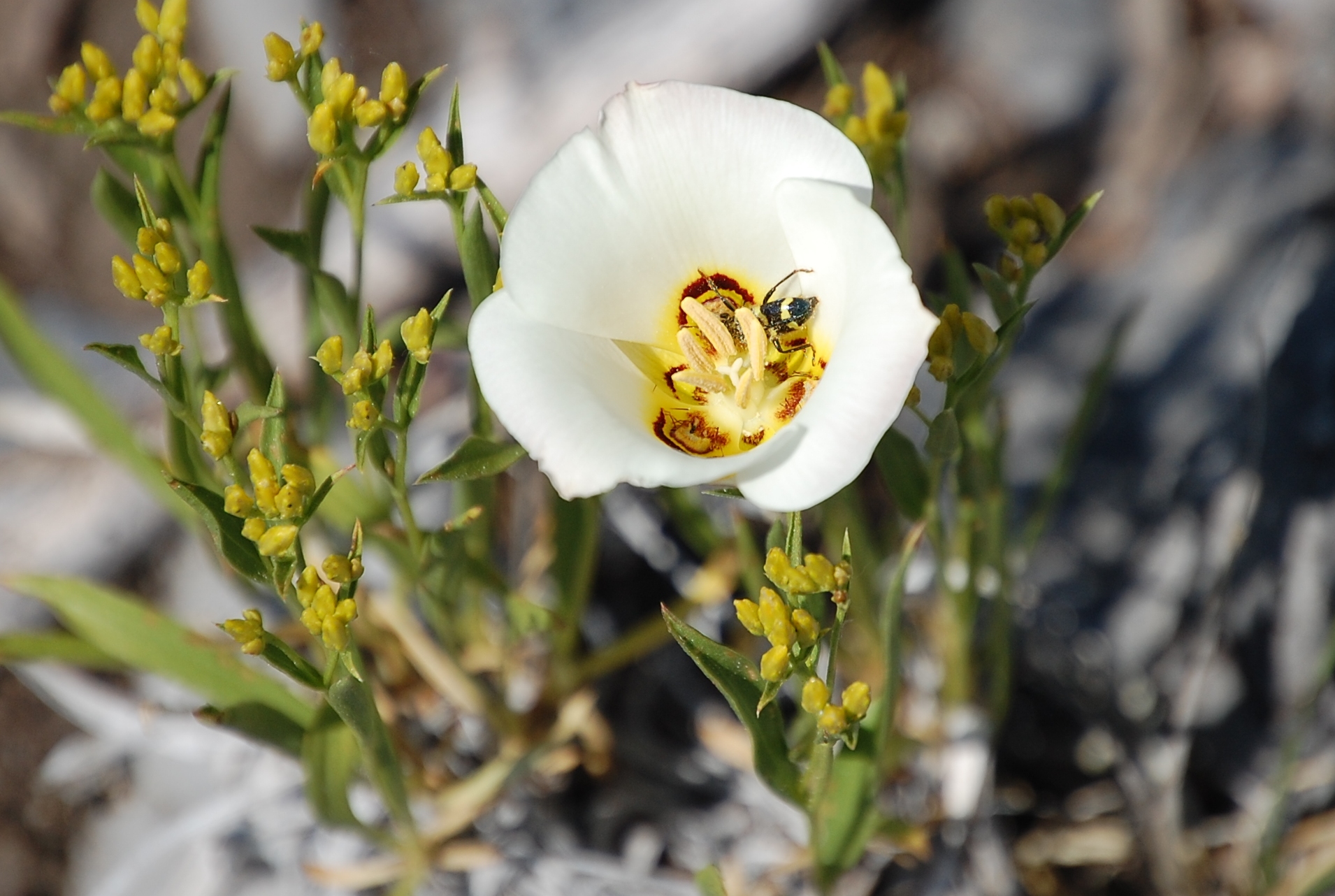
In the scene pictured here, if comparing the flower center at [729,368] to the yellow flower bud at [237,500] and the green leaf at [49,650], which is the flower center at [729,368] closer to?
the yellow flower bud at [237,500]

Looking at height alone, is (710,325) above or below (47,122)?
below

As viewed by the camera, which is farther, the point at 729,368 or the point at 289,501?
the point at 729,368

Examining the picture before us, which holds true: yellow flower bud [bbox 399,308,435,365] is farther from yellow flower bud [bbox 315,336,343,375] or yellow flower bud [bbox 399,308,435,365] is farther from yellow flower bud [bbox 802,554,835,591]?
yellow flower bud [bbox 802,554,835,591]

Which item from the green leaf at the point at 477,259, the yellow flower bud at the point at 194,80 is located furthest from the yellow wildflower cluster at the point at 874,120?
the yellow flower bud at the point at 194,80

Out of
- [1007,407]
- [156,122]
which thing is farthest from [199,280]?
[1007,407]

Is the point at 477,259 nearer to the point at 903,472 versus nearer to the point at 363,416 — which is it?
the point at 363,416

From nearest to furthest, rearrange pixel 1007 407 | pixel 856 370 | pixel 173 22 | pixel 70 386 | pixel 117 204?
pixel 856 370 → pixel 173 22 → pixel 117 204 → pixel 70 386 → pixel 1007 407

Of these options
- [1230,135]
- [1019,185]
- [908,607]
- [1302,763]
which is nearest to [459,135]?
[908,607]

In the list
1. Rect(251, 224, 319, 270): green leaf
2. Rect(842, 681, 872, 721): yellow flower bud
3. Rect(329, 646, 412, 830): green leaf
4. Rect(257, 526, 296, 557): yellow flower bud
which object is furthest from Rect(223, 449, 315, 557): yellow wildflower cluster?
Rect(842, 681, 872, 721): yellow flower bud
